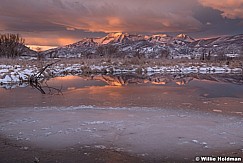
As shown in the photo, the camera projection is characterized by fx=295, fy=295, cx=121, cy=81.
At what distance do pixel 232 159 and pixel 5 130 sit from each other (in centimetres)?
535

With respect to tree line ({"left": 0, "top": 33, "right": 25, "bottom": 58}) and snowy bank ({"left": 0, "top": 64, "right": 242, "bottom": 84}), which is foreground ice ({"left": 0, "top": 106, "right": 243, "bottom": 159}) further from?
tree line ({"left": 0, "top": 33, "right": 25, "bottom": 58})

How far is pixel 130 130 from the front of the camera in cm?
733

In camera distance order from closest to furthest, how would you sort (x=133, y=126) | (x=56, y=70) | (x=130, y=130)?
(x=130, y=130)
(x=133, y=126)
(x=56, y=70)

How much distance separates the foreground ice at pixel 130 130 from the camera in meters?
6.08

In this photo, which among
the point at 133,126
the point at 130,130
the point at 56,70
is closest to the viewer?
the point at 130,130

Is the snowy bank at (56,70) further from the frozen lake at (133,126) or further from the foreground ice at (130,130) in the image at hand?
the foreground ice at (130,130)

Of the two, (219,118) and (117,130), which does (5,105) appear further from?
(219,118)

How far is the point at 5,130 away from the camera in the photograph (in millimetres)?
7410

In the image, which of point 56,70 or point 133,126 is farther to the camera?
point 56,70

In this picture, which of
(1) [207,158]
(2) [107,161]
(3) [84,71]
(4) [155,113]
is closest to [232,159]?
(1) [207,158]

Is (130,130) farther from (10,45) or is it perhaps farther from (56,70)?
(10,45)

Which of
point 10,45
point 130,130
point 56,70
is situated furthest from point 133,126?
point 10,45

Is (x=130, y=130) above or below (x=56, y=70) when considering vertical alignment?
below

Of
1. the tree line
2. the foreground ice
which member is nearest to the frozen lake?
the foreground ice
